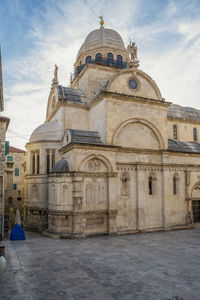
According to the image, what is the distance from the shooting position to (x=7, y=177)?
109ft

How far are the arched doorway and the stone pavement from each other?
7.06m

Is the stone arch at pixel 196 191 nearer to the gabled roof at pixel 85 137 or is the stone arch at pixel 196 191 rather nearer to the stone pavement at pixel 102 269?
the stone pavement at pixel 102 269

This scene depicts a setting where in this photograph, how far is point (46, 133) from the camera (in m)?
24.0

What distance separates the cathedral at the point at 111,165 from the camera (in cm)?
1873

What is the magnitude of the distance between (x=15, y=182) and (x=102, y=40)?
21911 millimetres

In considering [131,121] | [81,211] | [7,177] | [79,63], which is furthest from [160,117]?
[7,177]

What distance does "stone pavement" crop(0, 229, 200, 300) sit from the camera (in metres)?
8.89

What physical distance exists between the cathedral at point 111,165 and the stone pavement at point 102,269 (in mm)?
2638

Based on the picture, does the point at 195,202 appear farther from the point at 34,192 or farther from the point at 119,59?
the point at 119,59

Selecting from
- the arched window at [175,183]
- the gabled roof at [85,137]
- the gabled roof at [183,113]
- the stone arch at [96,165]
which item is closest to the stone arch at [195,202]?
the arched window at [175,183]

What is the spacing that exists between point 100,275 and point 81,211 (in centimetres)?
772

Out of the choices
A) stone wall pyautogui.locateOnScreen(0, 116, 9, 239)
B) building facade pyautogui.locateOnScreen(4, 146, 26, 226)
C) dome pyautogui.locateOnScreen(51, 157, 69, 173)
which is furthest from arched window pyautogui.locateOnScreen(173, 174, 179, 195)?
building facade pyautogui.locateOnScreen(4, 146, 26, 226)

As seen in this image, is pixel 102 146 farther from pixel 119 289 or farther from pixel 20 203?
pixel 20 203

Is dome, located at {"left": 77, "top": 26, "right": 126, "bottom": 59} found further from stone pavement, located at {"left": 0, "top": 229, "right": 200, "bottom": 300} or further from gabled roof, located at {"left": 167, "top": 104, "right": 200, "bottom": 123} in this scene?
stone pavement, located at {"left": 0, "top": 229, "right": 200, "bottom": 300}
